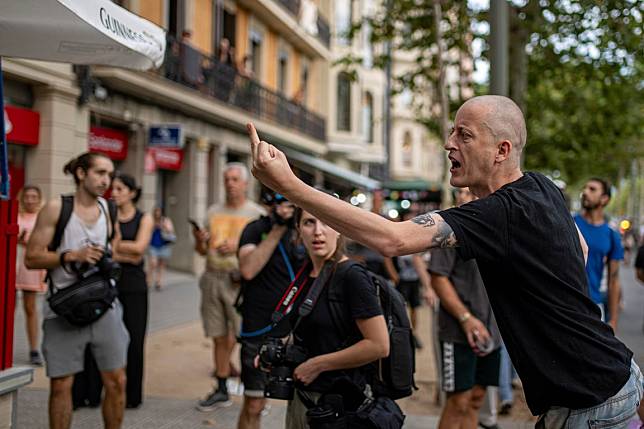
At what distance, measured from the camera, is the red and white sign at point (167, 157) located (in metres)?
19.0

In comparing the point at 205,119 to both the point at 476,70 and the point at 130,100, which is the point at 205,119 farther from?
the point at 476,70

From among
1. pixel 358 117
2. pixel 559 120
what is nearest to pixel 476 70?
pixel 559 120

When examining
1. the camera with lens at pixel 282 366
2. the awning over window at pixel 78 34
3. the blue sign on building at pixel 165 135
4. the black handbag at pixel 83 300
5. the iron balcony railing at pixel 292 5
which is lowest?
→ the camera with lens at pixel 282 366

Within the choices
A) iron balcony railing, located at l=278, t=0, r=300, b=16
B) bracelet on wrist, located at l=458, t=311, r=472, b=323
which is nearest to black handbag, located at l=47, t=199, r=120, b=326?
bracelet on wrist, located at l=458, t=311, r=472, b=323

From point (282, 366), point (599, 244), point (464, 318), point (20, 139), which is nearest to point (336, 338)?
point (282, 366)

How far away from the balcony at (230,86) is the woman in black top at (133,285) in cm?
1193

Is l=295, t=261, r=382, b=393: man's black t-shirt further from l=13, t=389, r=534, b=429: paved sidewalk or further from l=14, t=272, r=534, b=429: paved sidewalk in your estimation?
l=13, t=389, r=534, b=429: paved sidewalk

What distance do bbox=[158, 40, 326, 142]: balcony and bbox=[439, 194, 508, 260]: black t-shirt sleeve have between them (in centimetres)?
1641

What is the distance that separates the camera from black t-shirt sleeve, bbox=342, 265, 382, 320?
354 centimetres

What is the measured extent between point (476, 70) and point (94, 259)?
950 cm

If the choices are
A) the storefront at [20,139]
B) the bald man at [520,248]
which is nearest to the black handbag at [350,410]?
the bald man at [520,248]

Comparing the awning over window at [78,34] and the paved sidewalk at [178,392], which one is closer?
the awning over window at [78,34]

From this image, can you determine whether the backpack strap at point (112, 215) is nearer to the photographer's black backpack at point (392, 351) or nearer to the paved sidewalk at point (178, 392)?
the paved sidewalk at point (178, 392)

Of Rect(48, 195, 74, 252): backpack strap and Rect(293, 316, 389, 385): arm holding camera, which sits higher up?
Rect(48, 195, 74, 252): backpack strap
